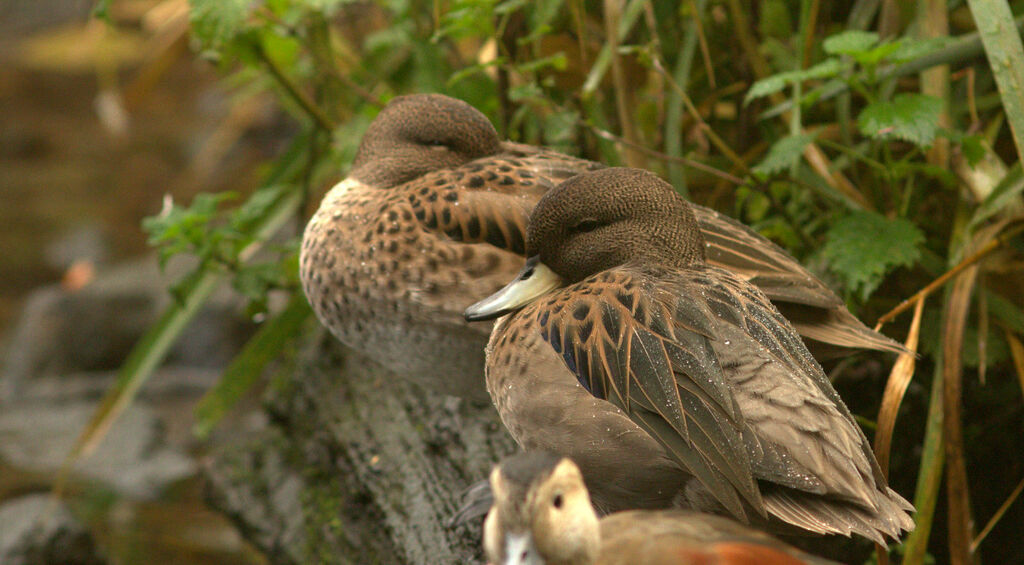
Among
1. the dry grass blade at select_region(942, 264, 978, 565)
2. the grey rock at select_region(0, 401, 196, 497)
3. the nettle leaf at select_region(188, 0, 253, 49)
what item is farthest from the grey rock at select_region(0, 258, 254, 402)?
the dry grass blade at select_region(942, 264, 978, 565)

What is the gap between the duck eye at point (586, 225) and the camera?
209 cm

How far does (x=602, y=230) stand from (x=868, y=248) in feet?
2.37

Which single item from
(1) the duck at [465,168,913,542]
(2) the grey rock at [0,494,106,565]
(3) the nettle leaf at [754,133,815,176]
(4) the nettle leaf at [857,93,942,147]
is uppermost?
(4) the nettle leaf at [857,93,942,147]

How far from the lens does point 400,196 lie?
2.53m

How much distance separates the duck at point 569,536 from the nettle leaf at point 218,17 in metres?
1.69

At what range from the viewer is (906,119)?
2.31 m

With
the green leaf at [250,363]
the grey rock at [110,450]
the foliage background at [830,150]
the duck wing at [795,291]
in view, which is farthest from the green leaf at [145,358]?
the duck wing at [795,291]

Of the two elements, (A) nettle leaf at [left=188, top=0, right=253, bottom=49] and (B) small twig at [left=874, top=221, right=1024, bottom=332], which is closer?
(B) small twig at [left=874, top=221, right=1024, bottom=332]

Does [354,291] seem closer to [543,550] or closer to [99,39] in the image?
[543,550]

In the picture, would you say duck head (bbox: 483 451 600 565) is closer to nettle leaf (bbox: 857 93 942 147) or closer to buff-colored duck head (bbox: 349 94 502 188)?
nettle leaf (bbox: 857 93 942 147)

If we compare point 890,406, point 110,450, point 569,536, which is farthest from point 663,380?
point 110,450

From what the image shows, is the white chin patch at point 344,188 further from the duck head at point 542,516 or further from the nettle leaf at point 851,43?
the duck head at point 542,516

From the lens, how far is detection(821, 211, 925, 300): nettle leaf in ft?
7.79

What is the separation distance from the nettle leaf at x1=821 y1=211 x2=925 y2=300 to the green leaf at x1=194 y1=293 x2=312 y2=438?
173 cm
